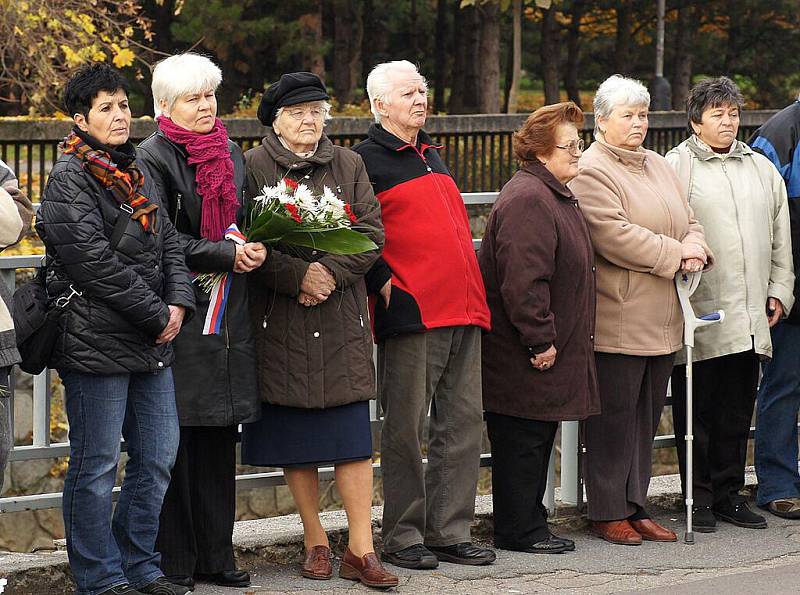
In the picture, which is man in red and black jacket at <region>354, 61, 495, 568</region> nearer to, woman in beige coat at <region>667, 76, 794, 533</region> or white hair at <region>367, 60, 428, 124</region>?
white hair at <region>367, 60, 428, 124</region>

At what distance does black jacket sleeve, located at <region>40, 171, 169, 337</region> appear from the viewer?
5070 millimetres

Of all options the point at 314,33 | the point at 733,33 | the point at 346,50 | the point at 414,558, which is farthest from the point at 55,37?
the point at 733,33

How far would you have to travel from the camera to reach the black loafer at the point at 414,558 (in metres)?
6.15

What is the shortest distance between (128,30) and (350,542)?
9.47 metres

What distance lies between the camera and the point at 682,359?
6.89 m

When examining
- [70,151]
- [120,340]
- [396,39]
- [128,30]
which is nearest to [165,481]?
[120,340]

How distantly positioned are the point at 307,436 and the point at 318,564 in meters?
0.58

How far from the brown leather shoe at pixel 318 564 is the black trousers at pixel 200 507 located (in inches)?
13.1

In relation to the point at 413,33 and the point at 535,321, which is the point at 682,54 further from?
the point at 535,321

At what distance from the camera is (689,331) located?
665 centimetres

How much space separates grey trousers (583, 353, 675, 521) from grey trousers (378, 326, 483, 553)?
64cm

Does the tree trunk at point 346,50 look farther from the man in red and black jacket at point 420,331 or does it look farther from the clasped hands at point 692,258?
the man in red and black jacket at point 420,331

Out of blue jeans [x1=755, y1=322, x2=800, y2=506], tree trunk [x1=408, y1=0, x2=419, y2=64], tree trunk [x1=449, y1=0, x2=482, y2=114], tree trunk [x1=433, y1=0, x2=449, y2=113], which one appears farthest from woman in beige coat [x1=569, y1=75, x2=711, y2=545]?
tree trunk [x1=408, y1=0, x2=419, y2=64]

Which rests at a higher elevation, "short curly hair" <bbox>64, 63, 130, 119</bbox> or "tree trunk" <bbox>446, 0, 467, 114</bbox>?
"tree trunk" <bbox>446, 0, 467, 114</bbox>
